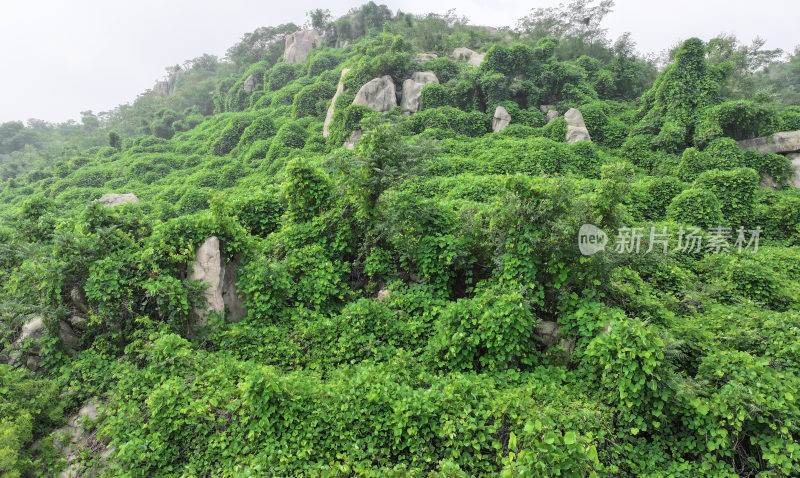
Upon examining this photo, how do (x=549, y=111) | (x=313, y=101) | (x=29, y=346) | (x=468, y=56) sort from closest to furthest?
(x=29, y=346), (x=549, y=111), (x=313, y=101), (x=468, y=56)

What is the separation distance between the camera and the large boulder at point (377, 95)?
18.7m

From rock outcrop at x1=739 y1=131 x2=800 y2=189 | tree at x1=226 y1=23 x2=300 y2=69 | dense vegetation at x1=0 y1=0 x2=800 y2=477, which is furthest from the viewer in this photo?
tree at x1=226 y1=23 x2=300 y2=69

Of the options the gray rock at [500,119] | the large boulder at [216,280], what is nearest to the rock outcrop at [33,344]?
the large boulder at [216,280]

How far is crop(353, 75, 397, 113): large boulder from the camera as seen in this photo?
1870cm

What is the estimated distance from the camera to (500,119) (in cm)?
1703

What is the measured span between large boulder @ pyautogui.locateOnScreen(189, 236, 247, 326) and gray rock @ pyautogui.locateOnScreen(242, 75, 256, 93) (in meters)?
29.9

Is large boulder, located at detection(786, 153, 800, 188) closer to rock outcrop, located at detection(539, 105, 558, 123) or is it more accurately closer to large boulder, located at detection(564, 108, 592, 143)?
large boulder, located at detection(564, 108, 592, 143)

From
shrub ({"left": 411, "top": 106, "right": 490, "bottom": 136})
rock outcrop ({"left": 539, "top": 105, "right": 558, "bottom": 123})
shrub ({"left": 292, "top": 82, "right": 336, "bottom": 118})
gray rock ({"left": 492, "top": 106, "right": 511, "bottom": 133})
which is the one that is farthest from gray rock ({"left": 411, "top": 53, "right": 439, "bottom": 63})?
rock outcrop ({"left": 539, "top": 105, "right": 558, "bottom": 123})

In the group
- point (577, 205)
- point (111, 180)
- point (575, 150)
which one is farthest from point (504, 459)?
point (111, 180)

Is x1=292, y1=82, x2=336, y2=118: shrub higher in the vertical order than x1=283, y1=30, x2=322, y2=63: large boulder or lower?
lower

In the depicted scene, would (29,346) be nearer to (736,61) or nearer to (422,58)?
(422,58)

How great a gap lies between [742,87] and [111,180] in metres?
31.3

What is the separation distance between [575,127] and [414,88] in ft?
26.0
